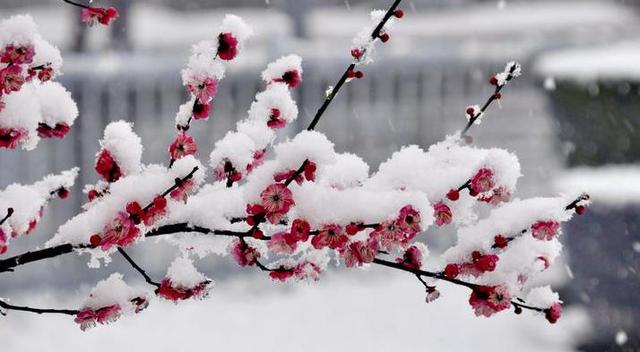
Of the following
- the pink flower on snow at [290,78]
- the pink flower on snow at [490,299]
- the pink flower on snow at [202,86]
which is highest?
the pink flower on snow at [202,86]

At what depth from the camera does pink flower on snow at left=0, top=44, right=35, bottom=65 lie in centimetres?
199

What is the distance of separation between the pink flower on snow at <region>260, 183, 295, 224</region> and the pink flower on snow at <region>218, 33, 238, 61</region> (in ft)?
1.10

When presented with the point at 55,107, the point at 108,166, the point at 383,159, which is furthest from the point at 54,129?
the point at 383,159

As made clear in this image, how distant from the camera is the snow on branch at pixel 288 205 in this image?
2014 mm

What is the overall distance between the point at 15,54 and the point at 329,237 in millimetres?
700

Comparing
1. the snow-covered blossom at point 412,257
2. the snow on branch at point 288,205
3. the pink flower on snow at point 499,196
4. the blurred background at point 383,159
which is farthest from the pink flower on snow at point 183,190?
the blurred background at point 383,159

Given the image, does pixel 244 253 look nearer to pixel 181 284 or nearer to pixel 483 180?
pixel 181 284

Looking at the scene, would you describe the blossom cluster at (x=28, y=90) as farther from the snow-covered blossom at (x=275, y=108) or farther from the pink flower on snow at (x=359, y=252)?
the pink flower on snow at (x=359, y=252)

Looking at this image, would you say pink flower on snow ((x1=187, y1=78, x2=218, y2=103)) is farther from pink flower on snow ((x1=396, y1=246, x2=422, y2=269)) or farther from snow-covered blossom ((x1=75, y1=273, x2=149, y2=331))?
pink flower on snow ((x1=396, y1=246, x2=422, y2=269))

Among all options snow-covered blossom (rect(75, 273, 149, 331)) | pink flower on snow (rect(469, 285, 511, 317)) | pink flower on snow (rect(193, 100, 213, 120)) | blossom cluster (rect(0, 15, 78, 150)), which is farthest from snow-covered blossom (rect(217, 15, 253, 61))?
pink flower on snow (rect(469, 285, 511, 317))

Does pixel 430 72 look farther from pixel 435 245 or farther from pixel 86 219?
pixel 86 219

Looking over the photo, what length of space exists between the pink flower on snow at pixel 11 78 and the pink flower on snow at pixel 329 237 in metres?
0.64

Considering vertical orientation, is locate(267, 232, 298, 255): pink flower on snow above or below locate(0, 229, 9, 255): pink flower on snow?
below

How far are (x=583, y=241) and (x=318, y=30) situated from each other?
47.8 feet
